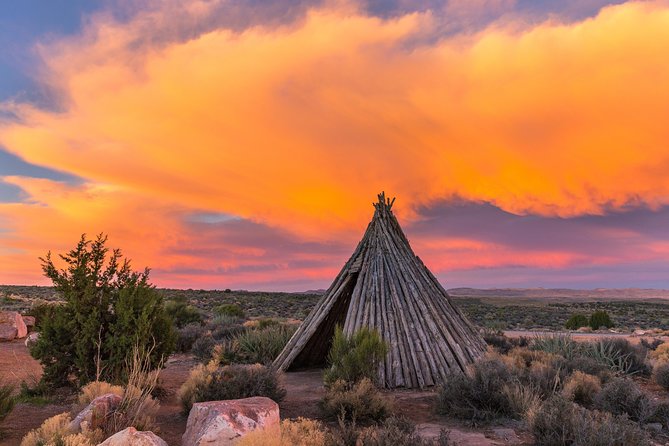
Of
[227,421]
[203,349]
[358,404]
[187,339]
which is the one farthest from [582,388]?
[187,339]

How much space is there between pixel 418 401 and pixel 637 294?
141m

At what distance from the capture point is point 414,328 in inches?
372

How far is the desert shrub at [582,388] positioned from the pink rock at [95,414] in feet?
20.4

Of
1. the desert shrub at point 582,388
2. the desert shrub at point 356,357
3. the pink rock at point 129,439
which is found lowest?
the desert shrub at point 582,388

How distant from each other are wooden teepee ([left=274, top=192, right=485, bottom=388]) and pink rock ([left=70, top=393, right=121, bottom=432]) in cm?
447

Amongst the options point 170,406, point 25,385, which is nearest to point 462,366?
point 170,406

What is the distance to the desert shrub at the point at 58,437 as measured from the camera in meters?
4.84

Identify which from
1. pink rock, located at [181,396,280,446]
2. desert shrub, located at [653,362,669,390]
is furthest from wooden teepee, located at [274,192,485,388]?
pink rock, located at [181,396,280,446]

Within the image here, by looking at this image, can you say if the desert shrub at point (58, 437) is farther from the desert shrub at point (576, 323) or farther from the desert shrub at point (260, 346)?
the desert shrub at point (576, 323)

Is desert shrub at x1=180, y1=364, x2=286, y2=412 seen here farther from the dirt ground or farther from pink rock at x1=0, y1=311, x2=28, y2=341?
pink rock at x1=0, y1=311, x2=28, y2=341

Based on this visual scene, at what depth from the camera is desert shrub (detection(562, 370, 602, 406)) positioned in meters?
7.75

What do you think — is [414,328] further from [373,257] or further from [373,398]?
[373,398]

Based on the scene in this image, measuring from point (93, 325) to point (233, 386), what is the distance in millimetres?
2756

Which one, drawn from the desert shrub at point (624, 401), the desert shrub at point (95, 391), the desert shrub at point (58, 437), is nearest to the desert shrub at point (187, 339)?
the desert shrub at point (95, 391)
